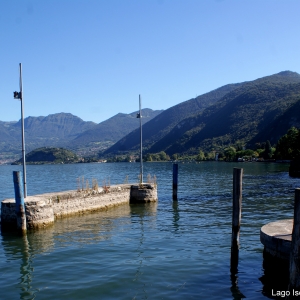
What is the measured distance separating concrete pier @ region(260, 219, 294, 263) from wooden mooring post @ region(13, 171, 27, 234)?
11.3 m

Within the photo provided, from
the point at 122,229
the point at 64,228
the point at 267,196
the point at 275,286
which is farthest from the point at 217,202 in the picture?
the point at 275,286

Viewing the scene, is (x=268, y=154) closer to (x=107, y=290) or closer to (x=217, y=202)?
(x=217, y=202)

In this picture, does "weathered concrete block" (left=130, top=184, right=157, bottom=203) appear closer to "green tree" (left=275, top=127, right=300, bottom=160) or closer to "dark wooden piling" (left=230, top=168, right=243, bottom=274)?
"dark wooden piling" (left=230, top=168, right=243, bottom=274)

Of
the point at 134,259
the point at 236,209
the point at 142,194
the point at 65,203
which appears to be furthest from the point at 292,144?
the point at 236,209

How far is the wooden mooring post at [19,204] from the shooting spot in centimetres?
1775

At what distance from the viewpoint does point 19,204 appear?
1781 centimetres

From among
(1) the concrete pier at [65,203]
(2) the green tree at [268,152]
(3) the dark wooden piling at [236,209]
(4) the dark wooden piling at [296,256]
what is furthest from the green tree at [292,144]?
(4) the dark wooden piling at [296,256]

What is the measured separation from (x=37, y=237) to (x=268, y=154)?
436 ft

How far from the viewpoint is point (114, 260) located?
1384 centimetres

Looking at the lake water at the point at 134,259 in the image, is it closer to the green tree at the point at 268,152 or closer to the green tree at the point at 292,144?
the green tree at the point at 292,144

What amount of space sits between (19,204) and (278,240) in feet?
39.7

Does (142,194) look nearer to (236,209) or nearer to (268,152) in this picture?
(236,209)

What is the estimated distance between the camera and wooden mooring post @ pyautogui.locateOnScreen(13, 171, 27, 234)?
1775cm

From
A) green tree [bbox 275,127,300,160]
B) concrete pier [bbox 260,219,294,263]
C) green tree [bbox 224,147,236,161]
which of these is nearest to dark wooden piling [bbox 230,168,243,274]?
concrete pier [bbox 260,219,294,263]
